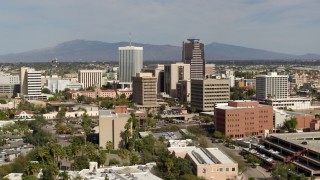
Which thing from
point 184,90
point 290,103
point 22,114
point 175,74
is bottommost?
point 22,114

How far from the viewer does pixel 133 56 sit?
101812mm

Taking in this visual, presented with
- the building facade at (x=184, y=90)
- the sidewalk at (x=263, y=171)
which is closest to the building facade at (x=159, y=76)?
the building facade at (x=184, y=90)

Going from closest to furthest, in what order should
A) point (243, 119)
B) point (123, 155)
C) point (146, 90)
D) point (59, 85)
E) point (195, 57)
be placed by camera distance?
point (123, 155) < point (243, 119) < point (146, 90) < point (195, 57) < point (59, 85)

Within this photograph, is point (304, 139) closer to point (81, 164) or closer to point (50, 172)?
point (81, 164)

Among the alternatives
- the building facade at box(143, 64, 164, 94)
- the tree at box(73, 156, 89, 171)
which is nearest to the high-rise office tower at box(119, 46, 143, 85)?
the building facade at box(143, 64, 164, 94)

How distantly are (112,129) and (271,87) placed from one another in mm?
39365

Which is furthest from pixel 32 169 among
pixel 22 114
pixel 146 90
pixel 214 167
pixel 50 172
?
pixel 146 90

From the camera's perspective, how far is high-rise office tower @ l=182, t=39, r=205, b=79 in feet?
304

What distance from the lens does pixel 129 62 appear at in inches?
4016

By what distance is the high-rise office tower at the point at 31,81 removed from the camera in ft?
259

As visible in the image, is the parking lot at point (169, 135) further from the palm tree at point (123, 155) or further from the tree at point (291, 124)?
the tree at point (291, 124)

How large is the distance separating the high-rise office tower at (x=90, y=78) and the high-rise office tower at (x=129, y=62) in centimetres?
508

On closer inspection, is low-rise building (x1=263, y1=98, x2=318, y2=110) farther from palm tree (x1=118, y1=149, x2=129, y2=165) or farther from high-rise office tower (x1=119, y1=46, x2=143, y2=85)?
palm tree (x1=118, y1=149, x2=129, y2=165)

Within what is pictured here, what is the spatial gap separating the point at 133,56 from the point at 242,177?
7221cm
